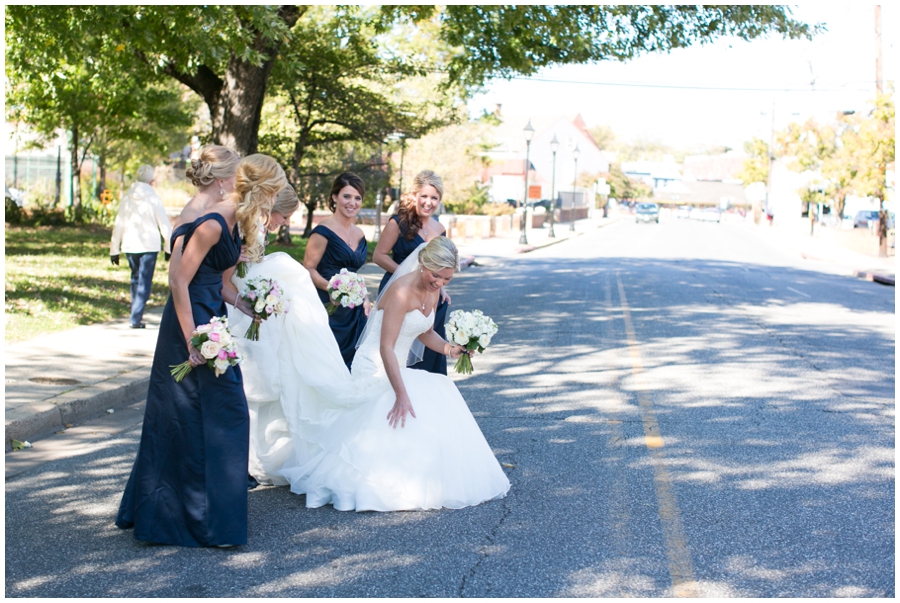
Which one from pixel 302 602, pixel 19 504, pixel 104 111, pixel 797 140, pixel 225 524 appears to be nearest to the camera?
pixel 302 602

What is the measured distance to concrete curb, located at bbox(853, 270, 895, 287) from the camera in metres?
25.2

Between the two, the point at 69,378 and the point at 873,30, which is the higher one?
the point at 873,30

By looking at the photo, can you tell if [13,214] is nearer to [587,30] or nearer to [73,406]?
[587,30]

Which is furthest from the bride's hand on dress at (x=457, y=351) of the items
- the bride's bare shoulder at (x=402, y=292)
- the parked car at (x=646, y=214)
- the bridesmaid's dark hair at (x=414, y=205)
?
the parked car at (x=646, y=214)

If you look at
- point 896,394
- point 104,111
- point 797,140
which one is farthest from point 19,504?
point 797,140

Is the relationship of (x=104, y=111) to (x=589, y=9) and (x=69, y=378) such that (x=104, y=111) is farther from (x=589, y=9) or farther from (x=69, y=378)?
(x=69, y=378)

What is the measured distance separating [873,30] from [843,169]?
584 cm

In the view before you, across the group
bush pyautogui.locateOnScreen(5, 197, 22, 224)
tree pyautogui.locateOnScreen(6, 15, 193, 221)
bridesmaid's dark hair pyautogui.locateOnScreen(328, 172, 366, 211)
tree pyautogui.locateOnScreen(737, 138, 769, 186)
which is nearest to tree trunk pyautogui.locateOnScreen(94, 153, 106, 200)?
tree pyautogui.locateOnScreen(6, 15, 193, 221)

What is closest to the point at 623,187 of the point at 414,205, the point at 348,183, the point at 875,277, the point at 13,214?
the point at 875,277

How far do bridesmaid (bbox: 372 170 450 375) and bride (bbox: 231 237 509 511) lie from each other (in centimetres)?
133

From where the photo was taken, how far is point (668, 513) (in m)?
5.51

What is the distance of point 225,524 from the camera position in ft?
15.7

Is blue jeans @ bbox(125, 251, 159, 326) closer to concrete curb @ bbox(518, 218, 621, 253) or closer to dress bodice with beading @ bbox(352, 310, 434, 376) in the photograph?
dress bodice with beading @ bbox(352, 310, 434, 376)

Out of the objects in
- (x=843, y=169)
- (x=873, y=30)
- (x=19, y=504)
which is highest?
(x=873, y=30)
